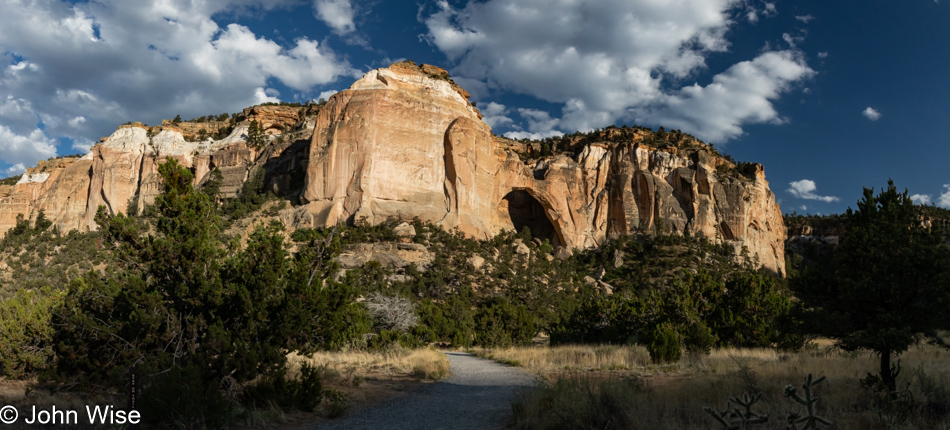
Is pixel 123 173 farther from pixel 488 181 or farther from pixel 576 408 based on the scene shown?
pixel 576 408

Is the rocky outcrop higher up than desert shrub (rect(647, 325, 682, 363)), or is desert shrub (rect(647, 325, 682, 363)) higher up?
the rocky outcrop

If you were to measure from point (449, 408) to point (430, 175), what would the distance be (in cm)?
3886

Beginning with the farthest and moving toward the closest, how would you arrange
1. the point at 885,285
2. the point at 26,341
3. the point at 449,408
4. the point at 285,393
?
1. the point at 26,341
2. the point at 449,408
3. the point at 285,393
4. the point at 885,285

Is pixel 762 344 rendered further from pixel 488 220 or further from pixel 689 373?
pixel 488 220

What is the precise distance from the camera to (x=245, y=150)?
2228 inches

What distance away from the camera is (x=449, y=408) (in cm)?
891

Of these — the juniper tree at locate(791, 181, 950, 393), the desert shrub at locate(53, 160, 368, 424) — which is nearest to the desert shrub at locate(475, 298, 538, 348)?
the desert shrub at locate(53, 160, 368, 424)

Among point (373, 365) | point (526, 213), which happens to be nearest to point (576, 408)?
point (373, 365)

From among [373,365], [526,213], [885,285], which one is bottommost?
[373,365]

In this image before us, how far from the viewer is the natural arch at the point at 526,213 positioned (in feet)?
185

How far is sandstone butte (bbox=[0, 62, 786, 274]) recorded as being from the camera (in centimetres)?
4534

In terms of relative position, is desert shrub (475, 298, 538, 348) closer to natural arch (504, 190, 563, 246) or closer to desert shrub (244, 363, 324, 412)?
desert shrub (244, 363, 324, 412)

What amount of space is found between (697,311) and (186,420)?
15.7 meters

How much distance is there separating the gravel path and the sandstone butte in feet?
105
